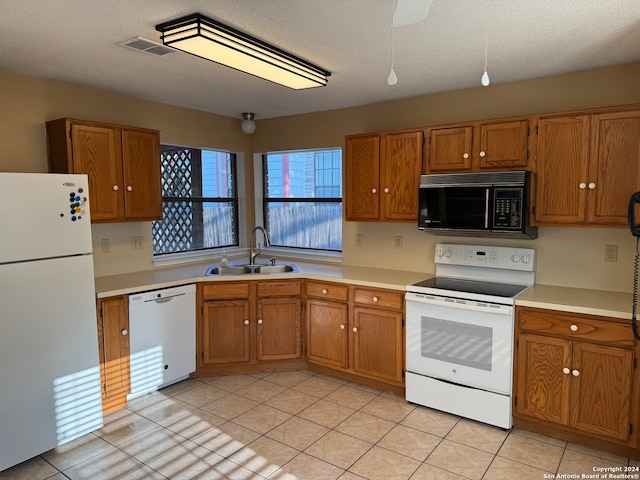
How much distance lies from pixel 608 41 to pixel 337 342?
2769 millimetres

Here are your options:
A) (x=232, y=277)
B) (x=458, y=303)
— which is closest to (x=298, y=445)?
(x=458, y=303)

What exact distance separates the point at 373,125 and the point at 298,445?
2.77 metres

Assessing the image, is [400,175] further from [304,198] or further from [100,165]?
[100,165]

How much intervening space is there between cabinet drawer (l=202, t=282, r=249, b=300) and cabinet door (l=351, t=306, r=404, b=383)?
97cm

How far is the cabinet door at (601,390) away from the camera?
Answer: 8.30 ft

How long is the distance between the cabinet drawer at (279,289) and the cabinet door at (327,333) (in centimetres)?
17

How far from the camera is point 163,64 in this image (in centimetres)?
293

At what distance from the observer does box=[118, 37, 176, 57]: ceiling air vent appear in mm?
2501

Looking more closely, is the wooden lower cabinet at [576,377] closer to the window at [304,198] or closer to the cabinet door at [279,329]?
the cabinet door at [279,329]

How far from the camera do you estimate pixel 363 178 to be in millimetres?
3814

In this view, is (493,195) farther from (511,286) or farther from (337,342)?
(337,342)

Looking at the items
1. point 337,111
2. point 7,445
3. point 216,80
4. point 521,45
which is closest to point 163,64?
point 216,80

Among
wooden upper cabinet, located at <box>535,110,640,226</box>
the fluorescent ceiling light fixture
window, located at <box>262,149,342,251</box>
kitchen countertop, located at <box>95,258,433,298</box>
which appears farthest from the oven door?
the fluorescent ceiling light fixture

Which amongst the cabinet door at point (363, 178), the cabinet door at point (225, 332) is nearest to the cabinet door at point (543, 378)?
the cabinet door at point (363, 178)
